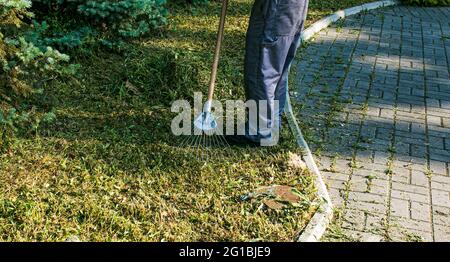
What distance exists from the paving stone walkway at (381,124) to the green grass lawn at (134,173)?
1.45ft

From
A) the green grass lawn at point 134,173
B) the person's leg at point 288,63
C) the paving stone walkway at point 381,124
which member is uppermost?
the person's leg at point 288,63

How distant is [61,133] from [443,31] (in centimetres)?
698

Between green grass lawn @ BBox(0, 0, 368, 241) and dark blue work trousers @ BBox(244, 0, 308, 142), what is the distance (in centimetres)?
40

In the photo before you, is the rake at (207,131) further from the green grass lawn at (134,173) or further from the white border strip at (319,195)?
the white border strip at (319,195)

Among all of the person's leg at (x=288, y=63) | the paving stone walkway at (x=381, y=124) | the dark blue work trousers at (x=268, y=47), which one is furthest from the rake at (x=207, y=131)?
the paving stone walkway at (x=381, y=124)

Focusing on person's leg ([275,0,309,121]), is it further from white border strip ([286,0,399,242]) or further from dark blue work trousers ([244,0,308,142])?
white border strip ([286,0,399,242])

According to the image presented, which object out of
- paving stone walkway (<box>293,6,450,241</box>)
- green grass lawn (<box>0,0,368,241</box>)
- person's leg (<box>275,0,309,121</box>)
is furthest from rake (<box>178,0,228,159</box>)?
paving stone walkway (<box>293,6,450,241</box>)

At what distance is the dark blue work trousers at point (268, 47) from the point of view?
445cm

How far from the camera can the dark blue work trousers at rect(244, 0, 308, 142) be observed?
445 cm

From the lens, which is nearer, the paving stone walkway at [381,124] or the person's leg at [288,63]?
the paving stone walkway at [381,124]
